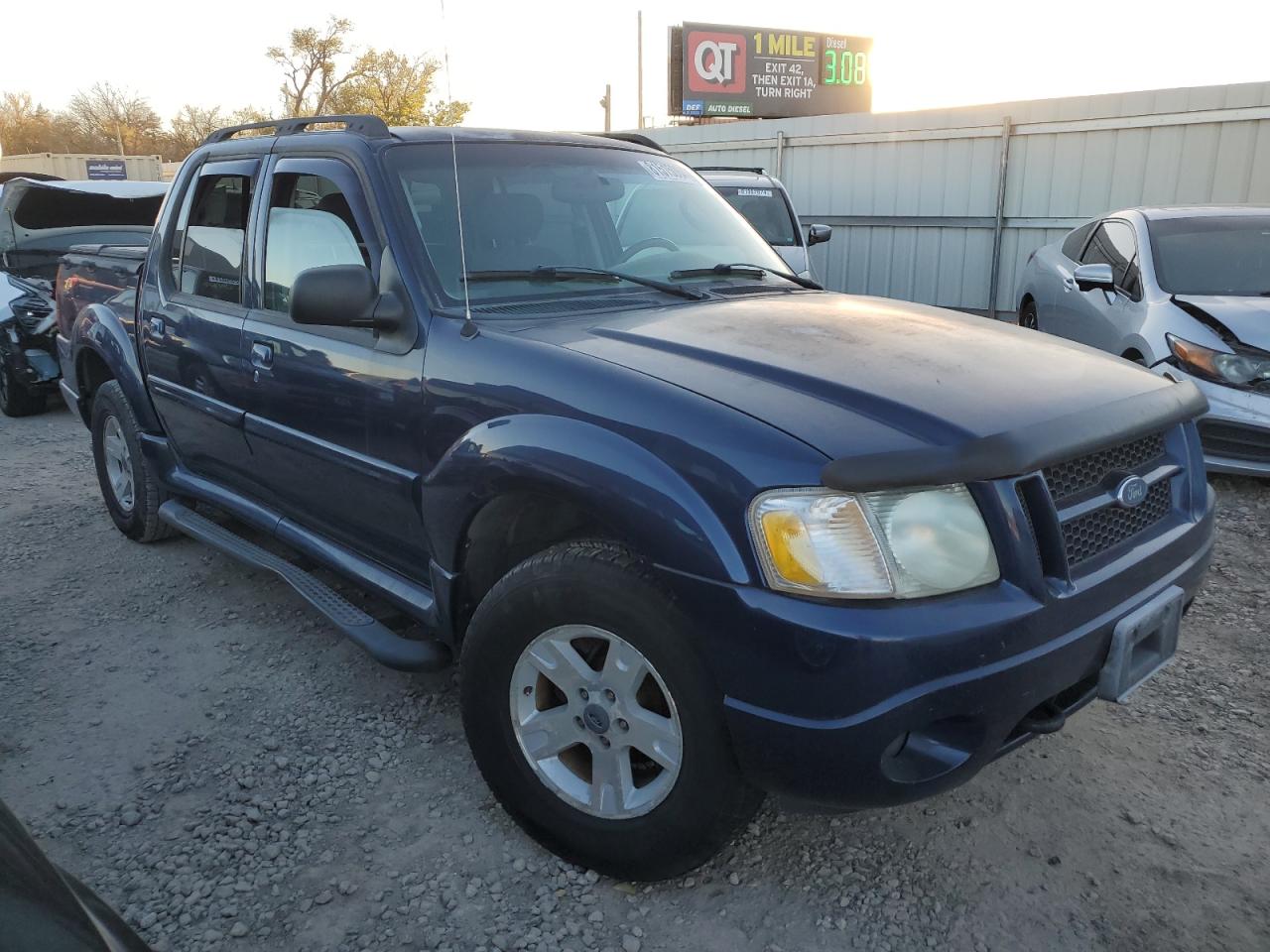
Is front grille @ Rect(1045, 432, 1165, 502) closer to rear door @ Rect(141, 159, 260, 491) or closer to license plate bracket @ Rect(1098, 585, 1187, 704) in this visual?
license plate bracket @ Rect(1098, 585, 1187, 704)

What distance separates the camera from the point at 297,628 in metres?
3.94

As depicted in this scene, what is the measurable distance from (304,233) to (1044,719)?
8.70 feet

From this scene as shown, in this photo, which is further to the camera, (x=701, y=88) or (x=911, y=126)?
(x=701, y=88)

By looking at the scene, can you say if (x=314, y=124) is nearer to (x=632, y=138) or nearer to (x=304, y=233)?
(x=304, y=233)

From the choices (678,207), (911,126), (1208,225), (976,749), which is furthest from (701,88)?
(976,749)

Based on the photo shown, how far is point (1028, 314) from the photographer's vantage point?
807cm

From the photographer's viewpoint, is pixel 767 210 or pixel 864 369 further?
pixel 767 210

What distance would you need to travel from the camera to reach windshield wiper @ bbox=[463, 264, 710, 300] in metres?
2.92

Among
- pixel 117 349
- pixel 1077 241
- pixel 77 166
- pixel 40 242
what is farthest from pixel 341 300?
pixel 77 166

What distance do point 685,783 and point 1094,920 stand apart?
1031mm

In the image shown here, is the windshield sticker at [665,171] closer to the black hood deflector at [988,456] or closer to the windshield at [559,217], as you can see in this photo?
the windshield at [559,217]

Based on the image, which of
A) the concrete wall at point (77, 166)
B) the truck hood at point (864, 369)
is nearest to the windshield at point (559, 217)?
the truck hood at point (864, 369)

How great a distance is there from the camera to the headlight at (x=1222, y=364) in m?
5.15

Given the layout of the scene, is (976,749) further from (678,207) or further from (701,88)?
(701,88)
